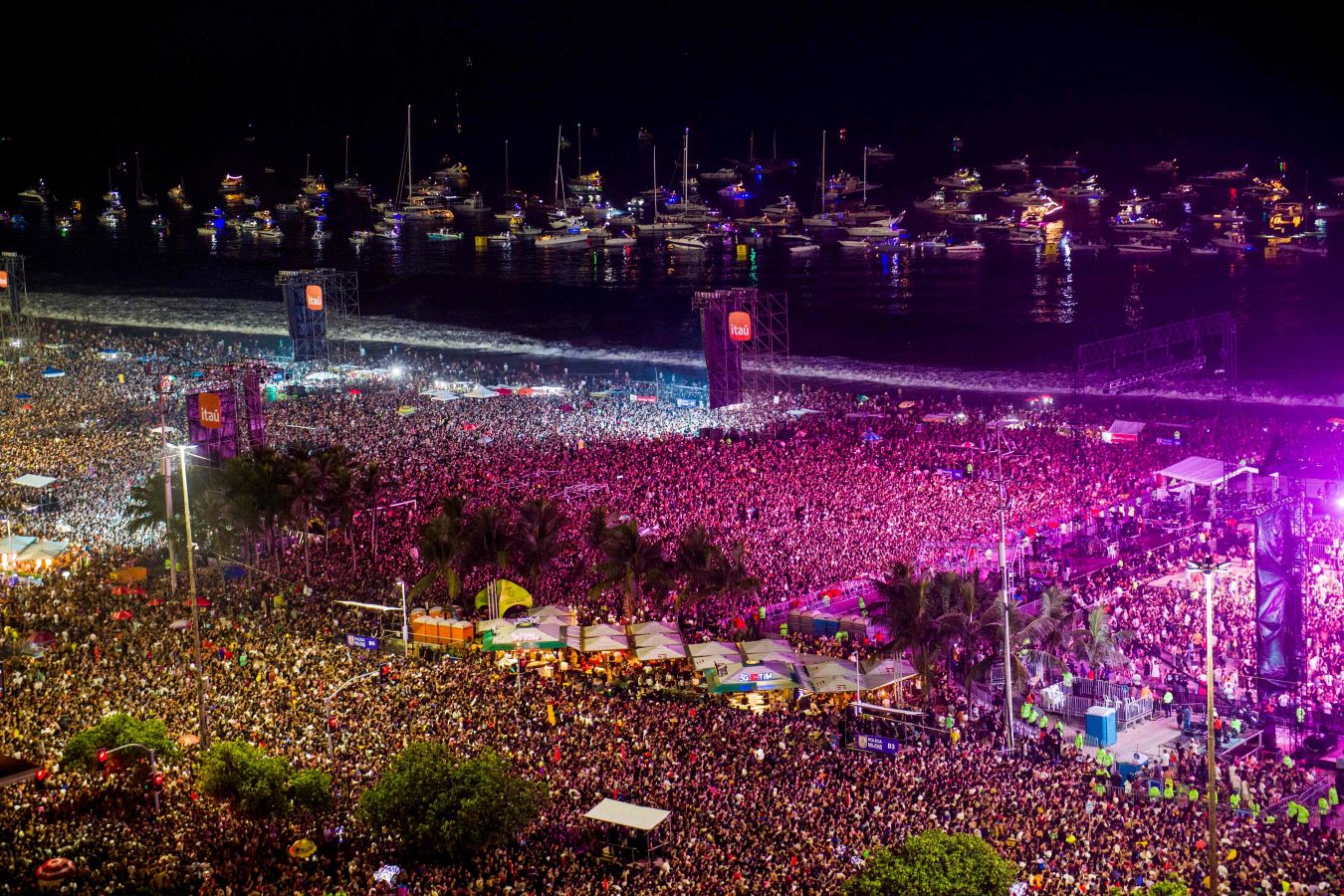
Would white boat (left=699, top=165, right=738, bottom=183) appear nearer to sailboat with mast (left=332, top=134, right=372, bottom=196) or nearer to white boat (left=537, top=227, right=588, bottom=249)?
sailboat with mast (left=332, top=134, right=372, bottom=196)

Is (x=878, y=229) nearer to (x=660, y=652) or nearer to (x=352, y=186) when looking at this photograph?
(x=352, y=186)

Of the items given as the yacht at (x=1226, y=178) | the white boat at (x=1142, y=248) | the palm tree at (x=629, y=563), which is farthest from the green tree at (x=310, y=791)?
the yacht at (x=1226, y=178)

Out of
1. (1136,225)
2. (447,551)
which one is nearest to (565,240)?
(1136,225)

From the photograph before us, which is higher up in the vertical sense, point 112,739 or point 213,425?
point 213,425

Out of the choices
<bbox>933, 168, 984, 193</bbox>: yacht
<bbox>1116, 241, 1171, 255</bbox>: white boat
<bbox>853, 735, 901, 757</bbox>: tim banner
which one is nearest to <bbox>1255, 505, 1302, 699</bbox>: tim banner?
<bbox>853, 735, 901, 757</bbox>: tim banner

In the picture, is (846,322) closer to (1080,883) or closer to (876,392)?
(876,392)

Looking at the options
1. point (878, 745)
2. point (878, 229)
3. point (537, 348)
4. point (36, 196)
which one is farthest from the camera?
point (36, 196)

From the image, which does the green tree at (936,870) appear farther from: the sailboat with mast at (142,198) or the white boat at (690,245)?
the sailboat with mast at (142,198)
